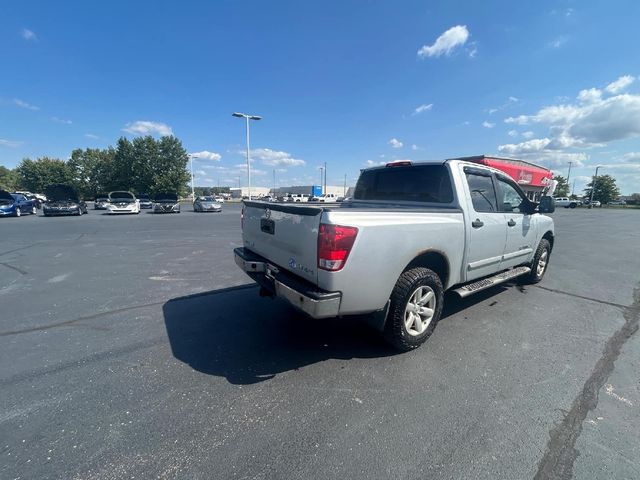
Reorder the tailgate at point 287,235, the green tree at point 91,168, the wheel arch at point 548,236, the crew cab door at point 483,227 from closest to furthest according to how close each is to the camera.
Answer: the tailgate at point 287,235 < the crew cab door at point 483,227 < the wheel arch at point 548,236 < the green tree at point 91,168

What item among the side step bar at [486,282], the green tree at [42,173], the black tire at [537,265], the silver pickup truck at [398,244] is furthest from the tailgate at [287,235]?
the green tree at [42,173]

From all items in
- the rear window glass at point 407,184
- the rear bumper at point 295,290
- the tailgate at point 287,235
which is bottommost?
the rear bumper at point 295,290

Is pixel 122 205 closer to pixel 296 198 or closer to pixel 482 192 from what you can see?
pixel 296 198

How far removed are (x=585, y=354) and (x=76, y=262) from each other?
995cm

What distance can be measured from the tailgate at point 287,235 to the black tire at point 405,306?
933 mm

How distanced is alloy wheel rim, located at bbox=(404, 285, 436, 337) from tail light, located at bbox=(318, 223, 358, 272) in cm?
103

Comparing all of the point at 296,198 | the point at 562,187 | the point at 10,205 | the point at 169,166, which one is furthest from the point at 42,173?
the point at 562,187

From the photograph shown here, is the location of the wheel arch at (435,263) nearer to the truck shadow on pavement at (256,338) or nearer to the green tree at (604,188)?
the truck shadow on pavement at (256,338)

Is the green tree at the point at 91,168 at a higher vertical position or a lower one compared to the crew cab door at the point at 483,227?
higher

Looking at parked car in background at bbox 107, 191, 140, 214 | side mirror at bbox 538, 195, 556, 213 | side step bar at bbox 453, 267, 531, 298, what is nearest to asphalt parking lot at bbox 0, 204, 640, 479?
side step bar at bbox 453, 267, 531, 298

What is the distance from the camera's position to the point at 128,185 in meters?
63.9

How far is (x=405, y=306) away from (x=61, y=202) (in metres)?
27.6

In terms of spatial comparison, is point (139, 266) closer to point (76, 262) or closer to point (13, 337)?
point (76, 262)

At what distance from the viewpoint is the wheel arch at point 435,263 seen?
3.22m
